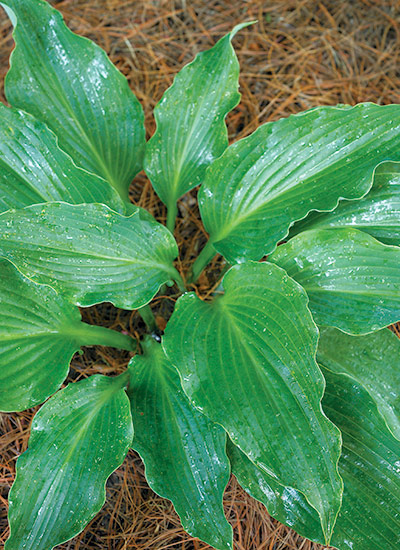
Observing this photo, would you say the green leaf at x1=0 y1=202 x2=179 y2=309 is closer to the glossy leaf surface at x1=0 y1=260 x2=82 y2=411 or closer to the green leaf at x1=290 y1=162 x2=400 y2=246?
the glossy leaf surface at x1=0 y1=260 x2=82 y2=411

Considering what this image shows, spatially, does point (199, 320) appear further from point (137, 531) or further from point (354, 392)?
point (137, 531)

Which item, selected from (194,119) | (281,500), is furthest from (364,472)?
(194,119)

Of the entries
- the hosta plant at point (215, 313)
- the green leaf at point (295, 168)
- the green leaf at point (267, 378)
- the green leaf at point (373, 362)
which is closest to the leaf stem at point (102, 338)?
the hosta plant at point (215, 313)

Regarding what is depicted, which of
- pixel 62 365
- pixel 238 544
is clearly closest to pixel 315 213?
pixel 62 365

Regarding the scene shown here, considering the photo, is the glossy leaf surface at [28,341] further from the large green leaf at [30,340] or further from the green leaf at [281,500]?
the green leaf at [281,500]


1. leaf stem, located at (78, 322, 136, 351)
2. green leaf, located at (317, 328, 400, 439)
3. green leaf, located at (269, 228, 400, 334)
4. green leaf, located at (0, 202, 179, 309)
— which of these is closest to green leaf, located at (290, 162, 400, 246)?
green leaf, located at (269, 228, 400, 334)

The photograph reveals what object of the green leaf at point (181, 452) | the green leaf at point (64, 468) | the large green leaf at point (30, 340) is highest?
the large green leaf at point (30, 340)
